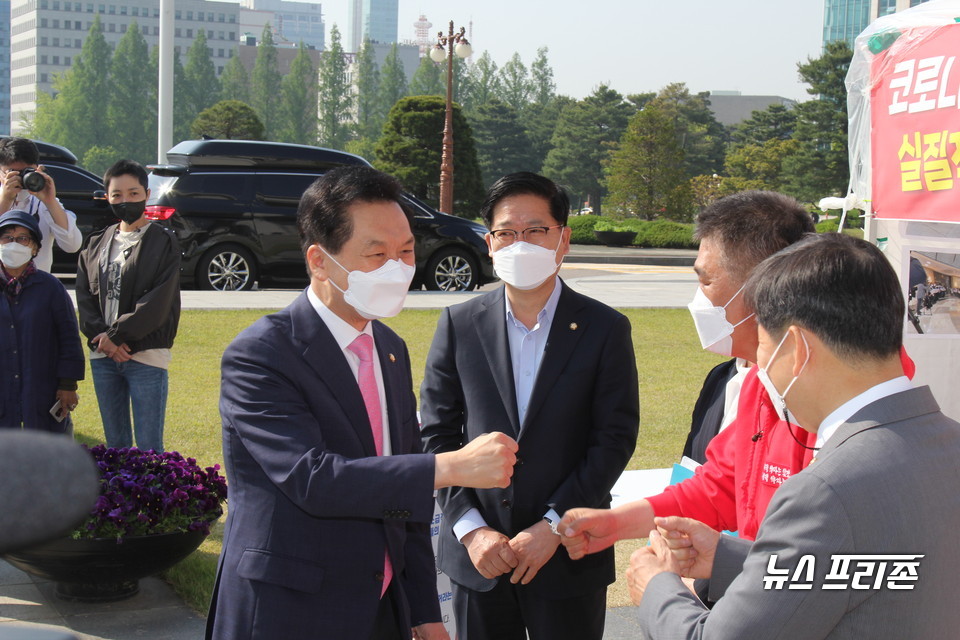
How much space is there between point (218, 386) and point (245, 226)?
575 cm

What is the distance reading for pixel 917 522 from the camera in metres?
1.62

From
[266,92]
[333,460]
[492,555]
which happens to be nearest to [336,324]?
[333,460]

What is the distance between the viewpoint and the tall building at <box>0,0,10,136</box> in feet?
565

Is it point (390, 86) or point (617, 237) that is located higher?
point (390, 86)

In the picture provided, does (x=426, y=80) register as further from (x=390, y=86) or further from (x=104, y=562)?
(x=104, y=562)

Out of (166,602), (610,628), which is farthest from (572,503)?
(166,602)

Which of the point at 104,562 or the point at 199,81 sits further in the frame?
the point at 199,81

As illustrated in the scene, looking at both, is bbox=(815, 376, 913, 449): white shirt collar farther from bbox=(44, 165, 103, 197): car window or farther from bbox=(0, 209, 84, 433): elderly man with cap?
bbox=(44, 165, 103, 197): car window

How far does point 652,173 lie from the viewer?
44344 millimetres

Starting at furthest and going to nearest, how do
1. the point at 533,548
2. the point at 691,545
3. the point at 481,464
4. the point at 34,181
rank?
1. the point at 34,181
2. the point at 533,548
3. the point at 481,464
4. the point at 691,545

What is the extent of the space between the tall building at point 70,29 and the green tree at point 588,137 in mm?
79527

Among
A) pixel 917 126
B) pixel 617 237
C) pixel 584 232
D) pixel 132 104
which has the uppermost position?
pixel 132 104

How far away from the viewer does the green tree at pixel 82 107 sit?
84438 millimetres

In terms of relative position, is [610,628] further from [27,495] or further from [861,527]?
[27,495]
